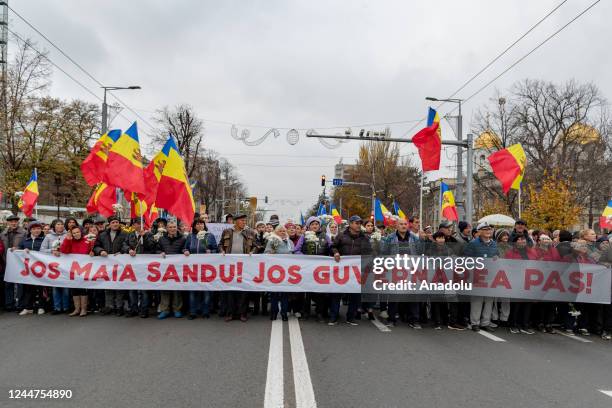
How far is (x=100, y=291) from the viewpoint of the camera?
911 cm

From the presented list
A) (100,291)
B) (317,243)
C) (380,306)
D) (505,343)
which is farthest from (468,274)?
(100,291)

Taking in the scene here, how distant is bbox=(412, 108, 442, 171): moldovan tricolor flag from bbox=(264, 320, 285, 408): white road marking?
29.6 ft

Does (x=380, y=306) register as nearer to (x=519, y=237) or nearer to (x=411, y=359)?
(x=519, y=237)

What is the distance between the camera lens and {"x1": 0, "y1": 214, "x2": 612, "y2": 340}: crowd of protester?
27.8 feet

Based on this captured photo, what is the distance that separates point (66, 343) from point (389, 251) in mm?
5356

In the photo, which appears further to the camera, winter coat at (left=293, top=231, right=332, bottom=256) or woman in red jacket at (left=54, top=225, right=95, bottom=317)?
winter coat at (left=293, top=231, right=332, bottom=256)

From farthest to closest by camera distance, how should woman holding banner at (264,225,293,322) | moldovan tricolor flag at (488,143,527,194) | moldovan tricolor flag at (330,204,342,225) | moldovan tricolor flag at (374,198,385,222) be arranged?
1. moldovan tricolor flag at (330,204,342,225)
2. moldovan tricolor flag at (374,198,385,222)
3. moldovan tricolor flag at (488,143,527,194)
4. woman holding banner at (264,225,293,322)

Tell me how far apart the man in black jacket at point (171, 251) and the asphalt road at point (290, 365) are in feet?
1.57

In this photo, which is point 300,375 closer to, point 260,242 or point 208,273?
point 208,273

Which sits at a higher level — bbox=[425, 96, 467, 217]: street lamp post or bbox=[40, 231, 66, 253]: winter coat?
bbox=[425, 96, 467, 217]: street lamp post

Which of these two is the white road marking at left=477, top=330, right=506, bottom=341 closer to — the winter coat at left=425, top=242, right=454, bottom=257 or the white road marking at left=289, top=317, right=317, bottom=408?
the winter coat at left=425, top=242, right=454, bottom=257

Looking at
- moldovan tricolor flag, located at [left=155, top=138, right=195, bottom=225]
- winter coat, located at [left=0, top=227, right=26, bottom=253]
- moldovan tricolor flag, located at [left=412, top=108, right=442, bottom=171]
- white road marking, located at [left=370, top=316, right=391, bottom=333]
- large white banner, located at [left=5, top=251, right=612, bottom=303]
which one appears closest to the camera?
white road marking, located at [left=370, top=316, right=391, bottom=333]

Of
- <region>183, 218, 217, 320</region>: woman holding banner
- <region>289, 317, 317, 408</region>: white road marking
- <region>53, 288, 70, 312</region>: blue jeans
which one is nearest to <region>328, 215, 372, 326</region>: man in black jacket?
<region>289, 317, 317, 408</region>: white road marking

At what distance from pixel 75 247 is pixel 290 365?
5.46m
